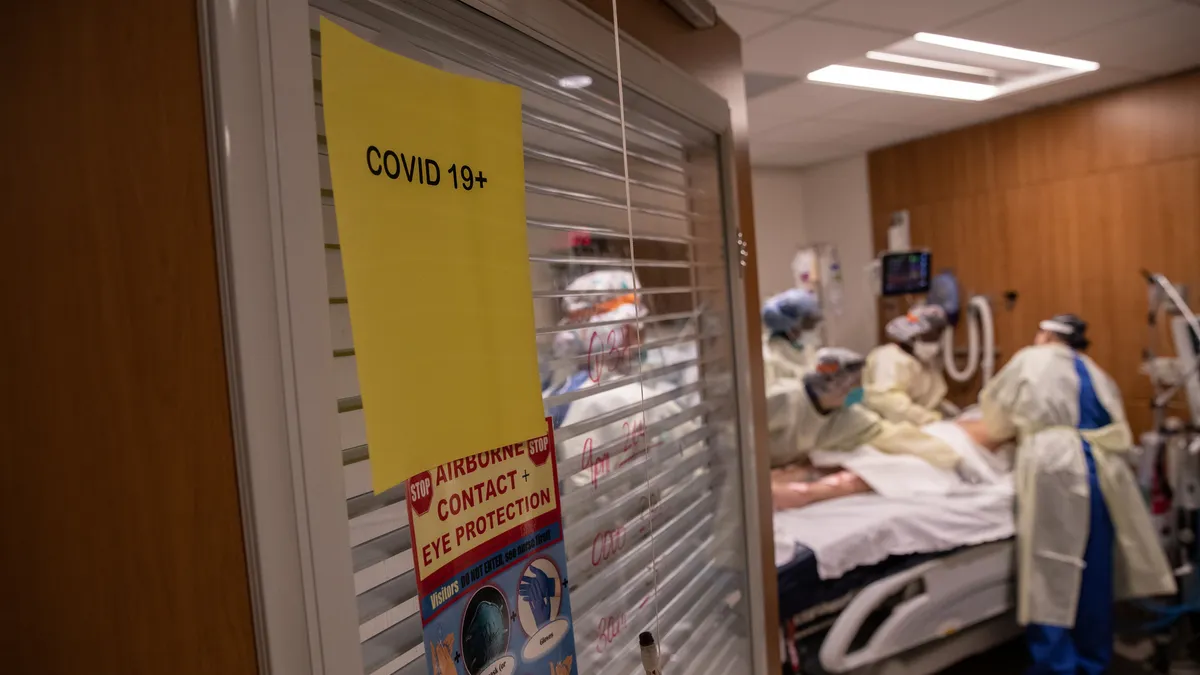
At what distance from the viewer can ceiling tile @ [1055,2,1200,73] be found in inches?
97.0

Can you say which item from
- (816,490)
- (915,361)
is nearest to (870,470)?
(816,490)

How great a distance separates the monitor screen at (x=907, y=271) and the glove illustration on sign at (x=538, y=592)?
3861mm

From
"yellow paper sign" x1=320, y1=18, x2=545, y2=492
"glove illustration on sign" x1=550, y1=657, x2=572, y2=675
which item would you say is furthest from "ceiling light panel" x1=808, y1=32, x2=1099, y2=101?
"glove illustration on sign" x1=550, y1=657, x2=572, y2=675

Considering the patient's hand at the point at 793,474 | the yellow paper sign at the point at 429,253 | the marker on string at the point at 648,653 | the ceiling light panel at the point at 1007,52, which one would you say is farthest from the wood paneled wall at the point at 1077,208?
the yellow paper sign at the point at 429,253

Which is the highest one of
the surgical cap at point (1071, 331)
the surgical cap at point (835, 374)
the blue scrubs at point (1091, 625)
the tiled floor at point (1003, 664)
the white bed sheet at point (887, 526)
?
the surgical cap at point (1071, 331)

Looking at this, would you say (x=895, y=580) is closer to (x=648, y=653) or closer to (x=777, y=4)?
(x=777, y=4)

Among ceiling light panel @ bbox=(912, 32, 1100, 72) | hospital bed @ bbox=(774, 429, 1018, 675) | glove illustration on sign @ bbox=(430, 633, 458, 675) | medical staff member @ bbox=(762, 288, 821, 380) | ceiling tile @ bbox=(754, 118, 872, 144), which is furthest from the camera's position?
ceiling tile @ bbox=(754, 118, 872, 144)

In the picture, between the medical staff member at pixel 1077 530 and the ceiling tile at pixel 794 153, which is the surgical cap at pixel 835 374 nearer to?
the medical staff member at pixel 1077 530

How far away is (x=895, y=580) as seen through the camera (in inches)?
94.0

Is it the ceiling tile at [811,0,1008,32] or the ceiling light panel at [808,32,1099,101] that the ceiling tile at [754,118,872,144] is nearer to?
the ceiling light panel at [808,32,1099,101]

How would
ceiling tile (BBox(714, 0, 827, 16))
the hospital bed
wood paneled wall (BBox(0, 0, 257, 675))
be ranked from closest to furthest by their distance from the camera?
wood paneled wall (BBox(0, 0, 257, 675)) → ceiling tile (BBox(714, 0, 827, 16)) → the hospital bed

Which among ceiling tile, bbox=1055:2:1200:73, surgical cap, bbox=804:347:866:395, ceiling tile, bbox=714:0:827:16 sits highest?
ceiling tile, bbox=714:0:827:16

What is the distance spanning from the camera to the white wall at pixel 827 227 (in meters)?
4.55

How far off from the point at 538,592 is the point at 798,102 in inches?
118
